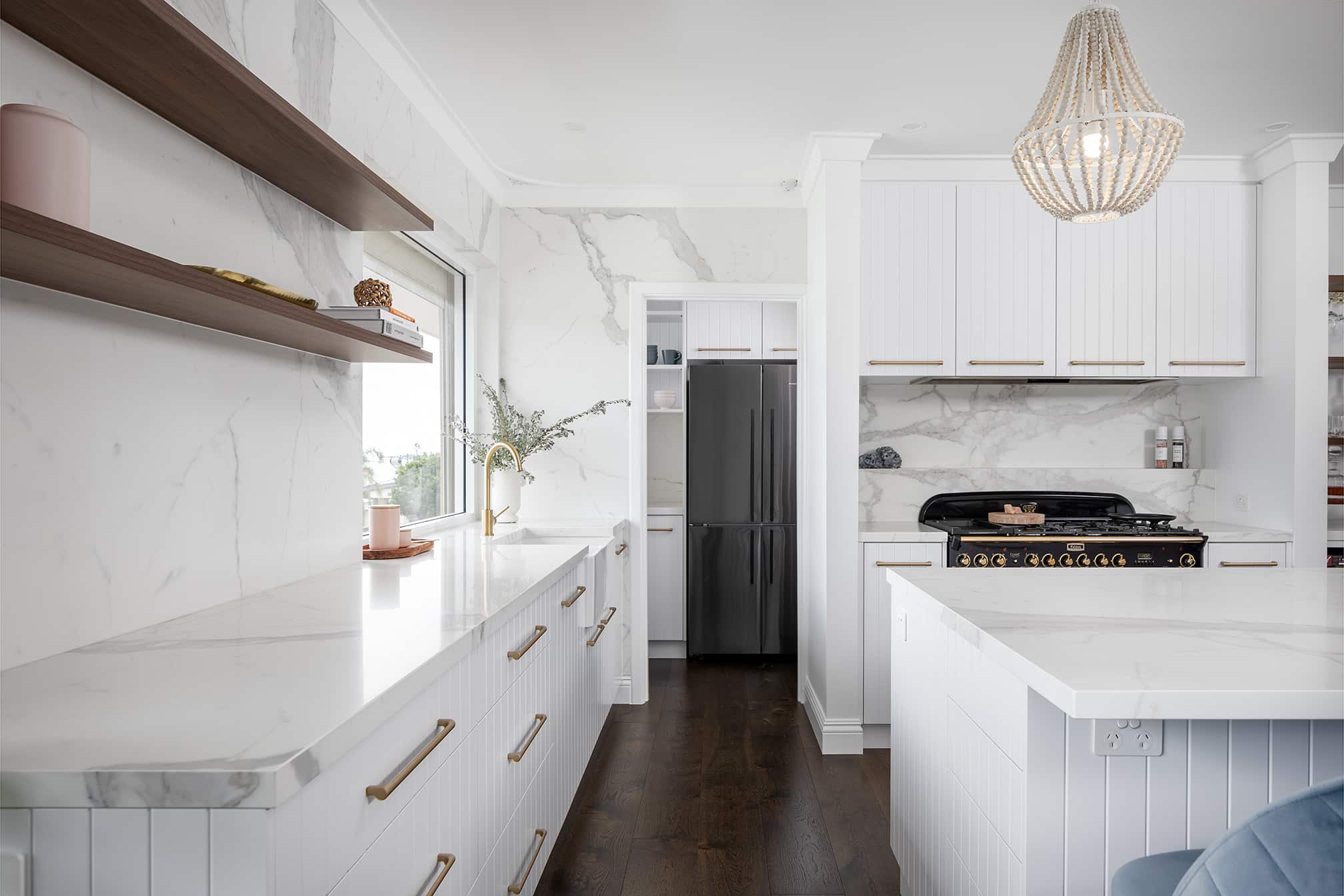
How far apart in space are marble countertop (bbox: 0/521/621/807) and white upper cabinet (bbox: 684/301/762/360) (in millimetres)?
3100

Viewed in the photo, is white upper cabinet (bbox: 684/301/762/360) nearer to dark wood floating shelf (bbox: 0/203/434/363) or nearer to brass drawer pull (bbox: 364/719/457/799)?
dark wood floating shelf (bbox: 0/203/434/363)

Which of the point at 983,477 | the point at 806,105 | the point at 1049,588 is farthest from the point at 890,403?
the point at 1049,588

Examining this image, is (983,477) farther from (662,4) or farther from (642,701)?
(662,4)

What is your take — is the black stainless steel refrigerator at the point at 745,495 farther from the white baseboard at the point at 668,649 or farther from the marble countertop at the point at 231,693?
the marble countertop at the point at 231,693

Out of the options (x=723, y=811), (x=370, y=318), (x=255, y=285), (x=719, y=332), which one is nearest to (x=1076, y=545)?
(x=723, y=811)

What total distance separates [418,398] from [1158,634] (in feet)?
8.58

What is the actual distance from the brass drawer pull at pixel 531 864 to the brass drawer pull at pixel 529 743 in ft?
0.84

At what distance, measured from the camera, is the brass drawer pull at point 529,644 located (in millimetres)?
1564

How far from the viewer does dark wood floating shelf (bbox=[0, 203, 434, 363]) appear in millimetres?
884

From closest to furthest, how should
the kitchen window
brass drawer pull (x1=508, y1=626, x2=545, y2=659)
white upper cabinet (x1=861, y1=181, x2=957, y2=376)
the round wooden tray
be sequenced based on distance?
1. brass drawer pull (x1=508, y1=626, x2=545, y2=659)
2. the round wooden tray
3. the kitchen window
4. white upper cabinet (x1=861, y1=181, x2=957, y2=376)

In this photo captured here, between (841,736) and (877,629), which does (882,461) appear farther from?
(841,736)

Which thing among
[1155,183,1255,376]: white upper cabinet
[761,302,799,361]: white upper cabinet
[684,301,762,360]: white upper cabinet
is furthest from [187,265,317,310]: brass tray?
[1155,183,1255,376]: white upper cabinet

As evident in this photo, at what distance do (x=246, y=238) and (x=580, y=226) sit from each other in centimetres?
214

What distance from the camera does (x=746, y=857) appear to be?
215 centimetres
